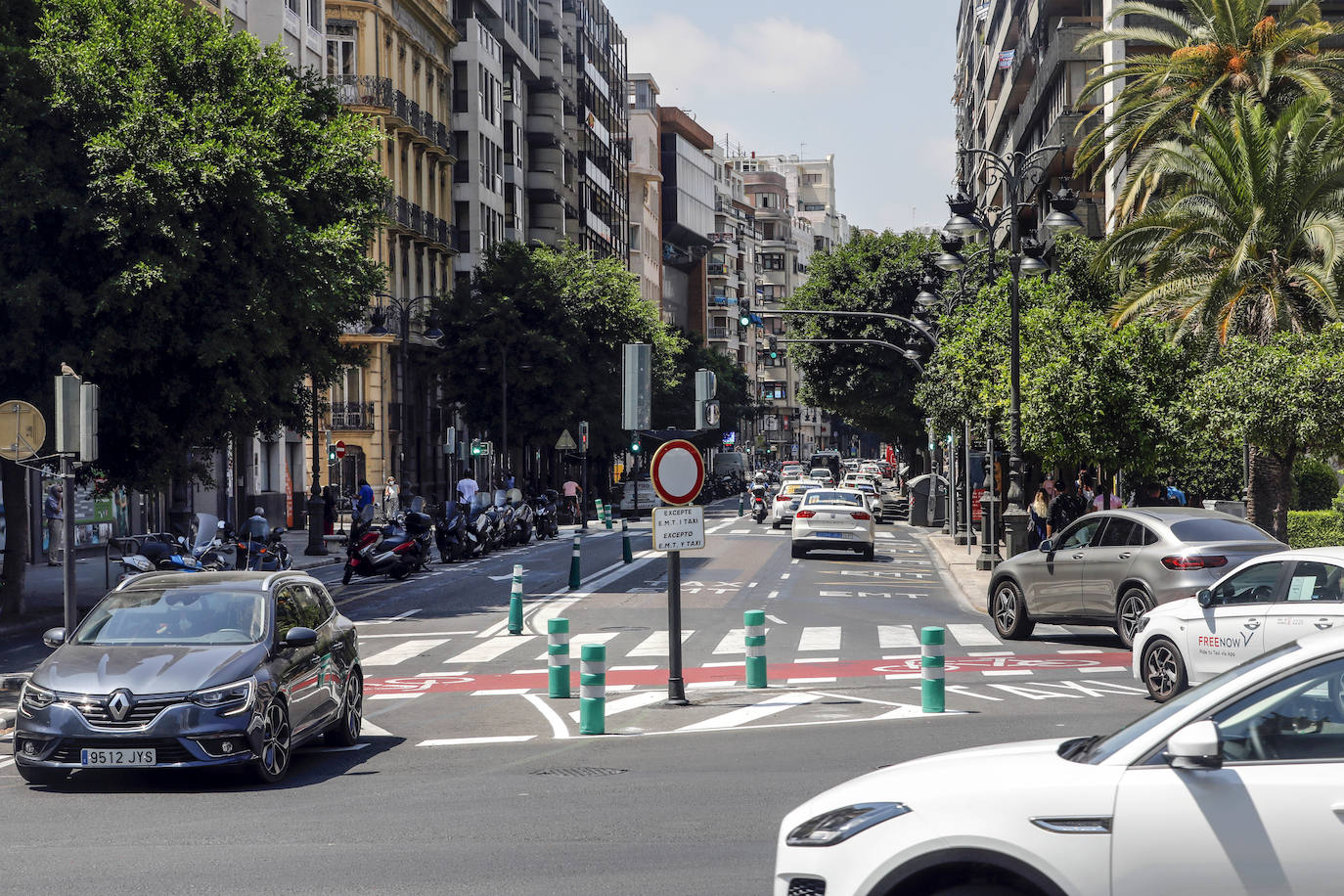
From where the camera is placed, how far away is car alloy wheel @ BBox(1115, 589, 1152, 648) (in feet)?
60.9

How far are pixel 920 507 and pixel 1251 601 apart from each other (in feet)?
158

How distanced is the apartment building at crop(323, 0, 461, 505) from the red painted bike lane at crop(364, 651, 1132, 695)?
→ 132 feet

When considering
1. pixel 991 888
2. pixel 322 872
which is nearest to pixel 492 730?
pixel 322 872

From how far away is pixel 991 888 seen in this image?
4875 mm

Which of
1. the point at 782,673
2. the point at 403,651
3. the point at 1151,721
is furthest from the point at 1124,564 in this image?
the point at 1151,721

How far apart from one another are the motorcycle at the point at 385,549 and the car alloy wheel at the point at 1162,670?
19.2 metres

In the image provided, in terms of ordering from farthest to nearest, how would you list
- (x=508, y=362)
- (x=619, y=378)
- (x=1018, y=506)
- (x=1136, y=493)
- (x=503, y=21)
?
(x=503, y=21) → (x=619, y=378) → (x=508, y=362) → (x=1136, y=493) → (x=1018, y=506)

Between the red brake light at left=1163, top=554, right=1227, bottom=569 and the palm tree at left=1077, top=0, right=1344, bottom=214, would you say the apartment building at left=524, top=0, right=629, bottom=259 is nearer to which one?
the palm tree at left=1077, top=0, right=1344, bottom=214

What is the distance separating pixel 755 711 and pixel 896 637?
285 inches

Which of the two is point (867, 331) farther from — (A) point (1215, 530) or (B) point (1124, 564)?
(A) point (1215, 530)

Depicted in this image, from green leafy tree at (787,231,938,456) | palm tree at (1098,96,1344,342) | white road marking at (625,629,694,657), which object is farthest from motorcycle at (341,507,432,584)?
green leafy tree at (787,231,938,456)

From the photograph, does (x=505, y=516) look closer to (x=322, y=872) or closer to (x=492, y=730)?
(x=492, y=730)

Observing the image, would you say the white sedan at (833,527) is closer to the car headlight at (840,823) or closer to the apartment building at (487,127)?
the apartment building at (487,127)

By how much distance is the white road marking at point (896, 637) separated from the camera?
67.6ft
